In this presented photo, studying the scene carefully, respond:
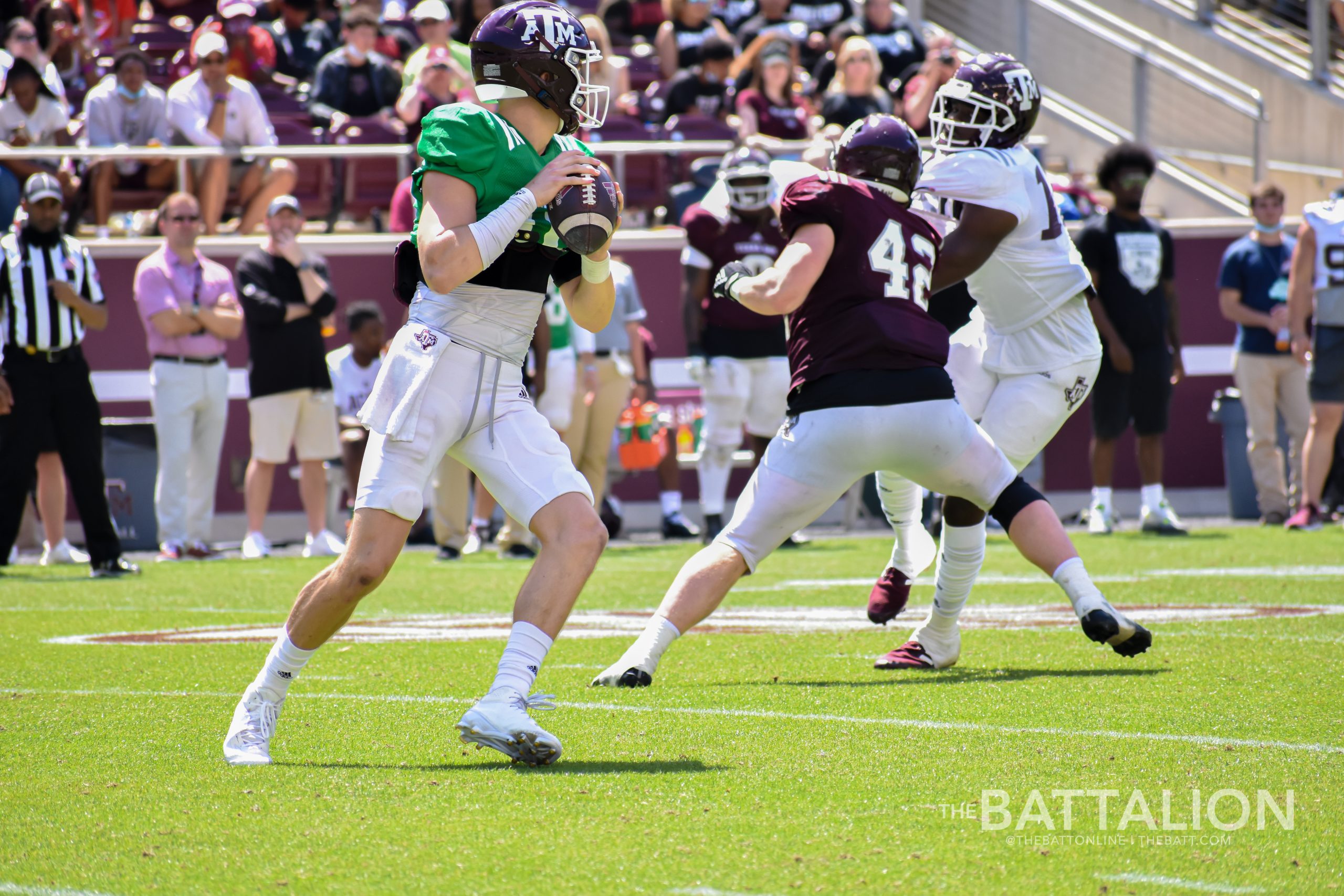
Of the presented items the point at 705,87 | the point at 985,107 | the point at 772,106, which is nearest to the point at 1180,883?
the point at 985,107

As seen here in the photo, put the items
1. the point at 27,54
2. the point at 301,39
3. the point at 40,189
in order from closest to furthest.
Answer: the point at 40,189, the point at 27,54, the point at 301,39

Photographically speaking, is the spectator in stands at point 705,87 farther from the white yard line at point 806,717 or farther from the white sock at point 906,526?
the white yard line at point 806,717

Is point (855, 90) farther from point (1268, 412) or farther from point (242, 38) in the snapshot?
point (242, 38)

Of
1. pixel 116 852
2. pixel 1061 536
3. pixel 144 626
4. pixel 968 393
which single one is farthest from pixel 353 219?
pixel 116 852

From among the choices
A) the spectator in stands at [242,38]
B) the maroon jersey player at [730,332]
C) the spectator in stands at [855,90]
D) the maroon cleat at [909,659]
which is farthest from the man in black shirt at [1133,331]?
the spectator in stands at [242,38]

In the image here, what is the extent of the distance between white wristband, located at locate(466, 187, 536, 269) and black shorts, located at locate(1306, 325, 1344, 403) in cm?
919

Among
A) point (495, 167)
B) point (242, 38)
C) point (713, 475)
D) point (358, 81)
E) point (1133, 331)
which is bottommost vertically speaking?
point (713, 475)

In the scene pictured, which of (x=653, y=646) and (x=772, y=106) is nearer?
(x=653, y=646)

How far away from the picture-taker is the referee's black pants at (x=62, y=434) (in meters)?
10.1

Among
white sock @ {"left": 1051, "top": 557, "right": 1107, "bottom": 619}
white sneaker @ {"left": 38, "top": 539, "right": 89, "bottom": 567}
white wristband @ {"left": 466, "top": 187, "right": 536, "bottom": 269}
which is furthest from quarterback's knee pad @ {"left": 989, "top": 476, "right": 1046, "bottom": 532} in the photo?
white sneaker @ {"left": 38, "top": 539, "right": 89, "bottom": 567}

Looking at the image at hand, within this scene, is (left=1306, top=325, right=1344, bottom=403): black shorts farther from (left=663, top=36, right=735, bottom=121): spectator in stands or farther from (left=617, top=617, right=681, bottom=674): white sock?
(left=617, top=617, right=681, bottom=674): white sock

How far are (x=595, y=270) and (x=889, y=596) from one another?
2.38m

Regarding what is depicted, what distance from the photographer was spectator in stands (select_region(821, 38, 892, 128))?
15.0 metres

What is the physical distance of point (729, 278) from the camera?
5.28 metres
